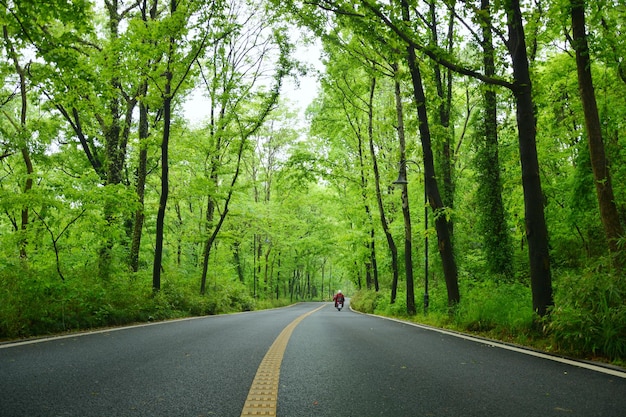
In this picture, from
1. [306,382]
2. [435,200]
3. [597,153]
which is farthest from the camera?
[435,200]

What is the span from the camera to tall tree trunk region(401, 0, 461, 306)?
458 inches

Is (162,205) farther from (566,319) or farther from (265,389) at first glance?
(566,319)

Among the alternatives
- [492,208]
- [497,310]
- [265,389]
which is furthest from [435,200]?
[265,389]

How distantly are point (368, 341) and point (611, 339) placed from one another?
3.78 m

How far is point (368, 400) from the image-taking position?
10.7 ft

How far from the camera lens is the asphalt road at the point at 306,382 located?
2.96m

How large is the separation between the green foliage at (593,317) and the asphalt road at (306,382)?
2.17 feet

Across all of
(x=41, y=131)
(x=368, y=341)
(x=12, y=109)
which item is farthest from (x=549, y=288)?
(x=12, y=109)

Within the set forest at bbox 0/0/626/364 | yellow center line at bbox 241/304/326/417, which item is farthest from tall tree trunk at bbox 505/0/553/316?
yellow center line at bbox 241/304/326/417

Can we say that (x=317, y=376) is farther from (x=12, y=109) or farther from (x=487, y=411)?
(x=12, y=109)

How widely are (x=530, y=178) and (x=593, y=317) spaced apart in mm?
2943

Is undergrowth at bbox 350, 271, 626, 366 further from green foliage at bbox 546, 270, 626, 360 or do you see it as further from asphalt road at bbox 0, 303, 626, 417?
asphalt road at bbox 0, 303, 626, 417

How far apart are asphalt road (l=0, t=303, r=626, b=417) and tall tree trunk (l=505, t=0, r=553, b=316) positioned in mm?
1771

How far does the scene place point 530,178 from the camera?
7.43 m
